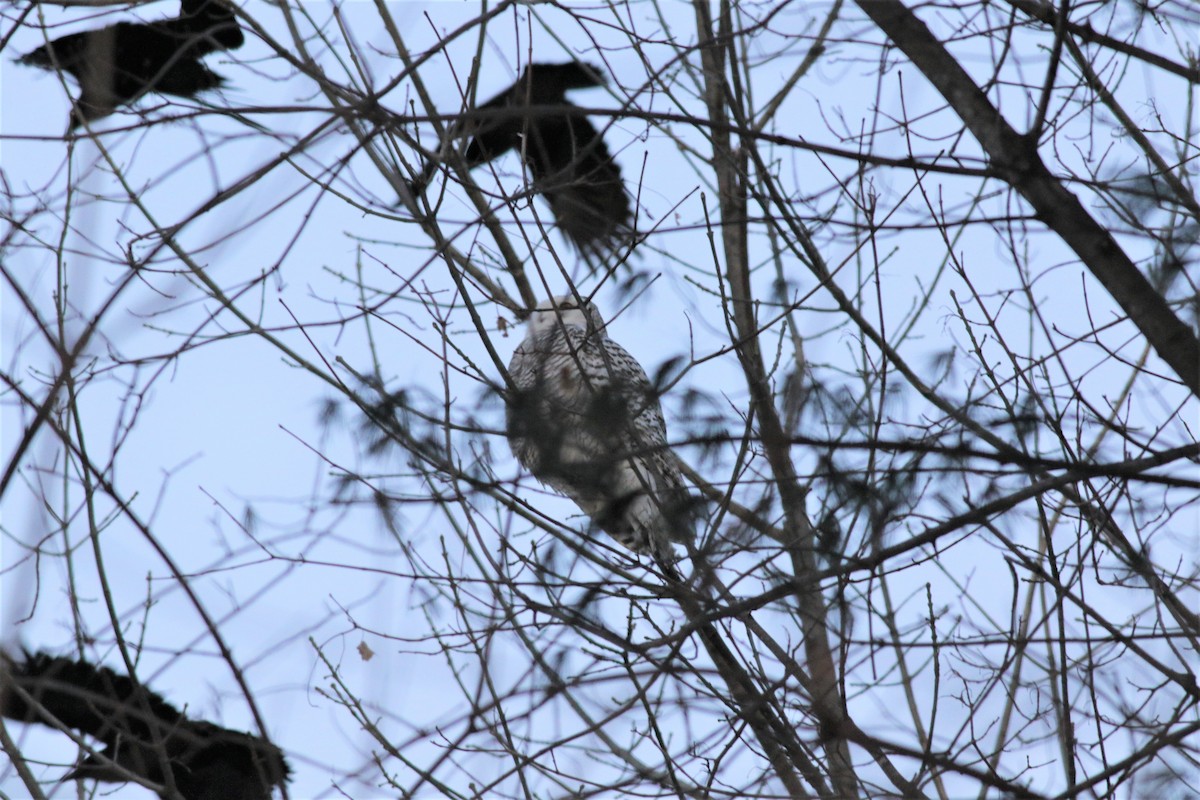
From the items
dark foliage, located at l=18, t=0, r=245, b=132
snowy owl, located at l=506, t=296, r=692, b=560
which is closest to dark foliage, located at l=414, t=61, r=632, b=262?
dark foliage, located at l=18, t=0, r=245, b=132

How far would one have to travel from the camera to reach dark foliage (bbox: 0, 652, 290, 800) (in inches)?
111

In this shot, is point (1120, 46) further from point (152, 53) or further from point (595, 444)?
point (152, 53)

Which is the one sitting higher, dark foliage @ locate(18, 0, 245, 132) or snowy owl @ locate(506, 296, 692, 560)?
dark foliage @ locate(18, 0, 245, 132)

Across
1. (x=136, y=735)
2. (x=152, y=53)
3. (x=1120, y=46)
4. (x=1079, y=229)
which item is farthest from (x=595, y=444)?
(x=152, y=53)

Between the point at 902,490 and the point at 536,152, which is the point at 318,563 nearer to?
the point at 902,490

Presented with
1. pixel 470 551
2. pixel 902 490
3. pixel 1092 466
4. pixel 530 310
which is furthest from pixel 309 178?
pixel 530 310

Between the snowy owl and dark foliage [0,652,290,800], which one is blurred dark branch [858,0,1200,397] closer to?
the snowy owl

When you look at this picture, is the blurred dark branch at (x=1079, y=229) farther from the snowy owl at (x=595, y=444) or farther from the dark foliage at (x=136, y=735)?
the dark foliage at (x=136, y=735)

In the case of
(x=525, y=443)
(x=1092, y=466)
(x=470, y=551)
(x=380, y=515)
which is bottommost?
(x=1092, y=466)

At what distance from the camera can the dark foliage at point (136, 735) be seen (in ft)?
9.25

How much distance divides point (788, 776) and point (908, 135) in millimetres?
1583

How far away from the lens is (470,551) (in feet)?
11.6

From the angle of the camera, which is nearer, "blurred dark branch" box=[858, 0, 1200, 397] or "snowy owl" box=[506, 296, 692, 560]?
"snowy owl" box=[506, 296, 692, 560]

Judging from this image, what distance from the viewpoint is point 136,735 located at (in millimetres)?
3273
